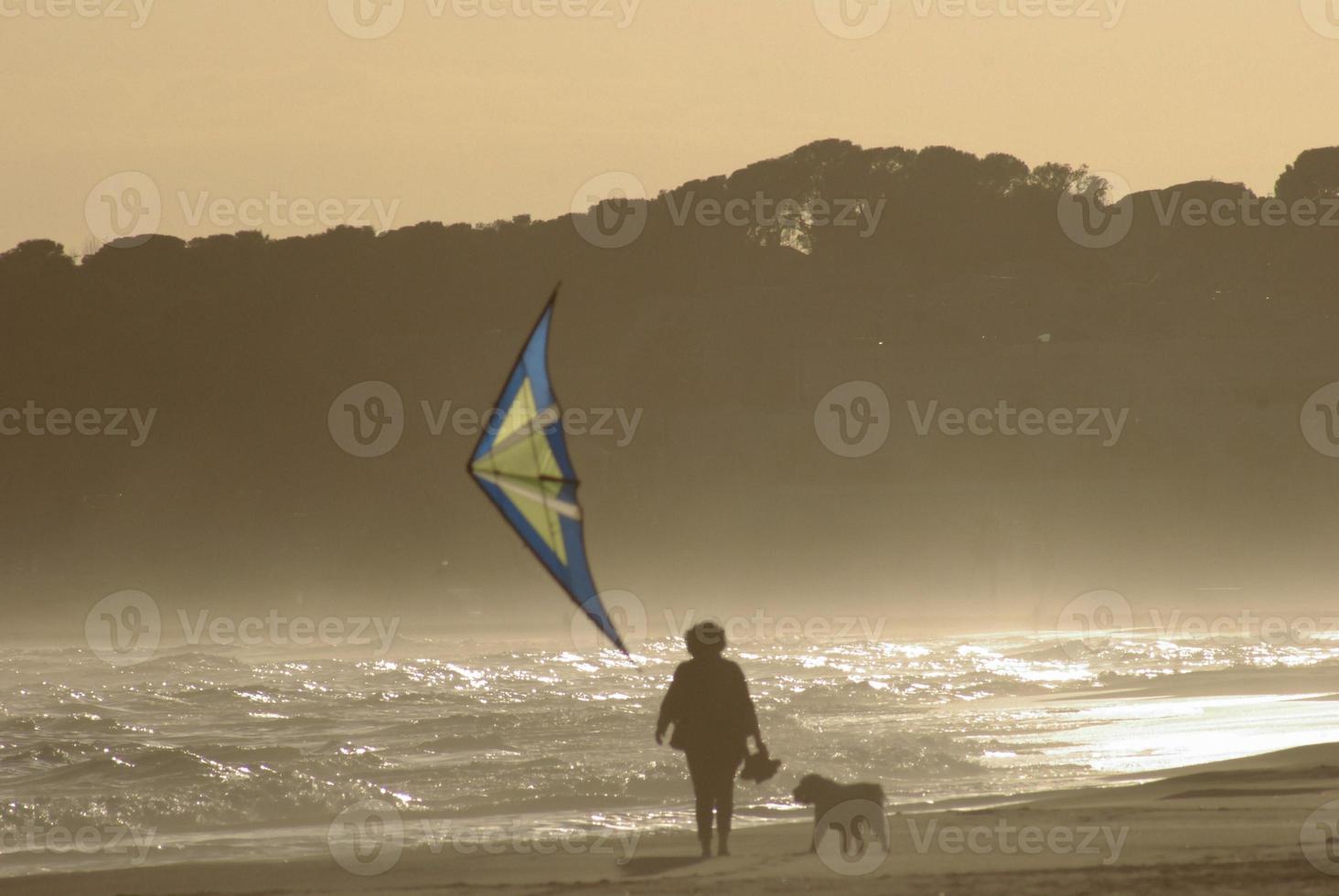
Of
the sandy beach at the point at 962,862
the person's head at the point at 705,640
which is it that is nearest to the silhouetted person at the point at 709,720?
the person's head at the point at 705,640

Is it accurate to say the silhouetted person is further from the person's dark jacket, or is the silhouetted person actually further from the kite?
the kite

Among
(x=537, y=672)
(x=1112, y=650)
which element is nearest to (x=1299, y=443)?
(x=1112, y=650)

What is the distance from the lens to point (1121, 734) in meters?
17.9

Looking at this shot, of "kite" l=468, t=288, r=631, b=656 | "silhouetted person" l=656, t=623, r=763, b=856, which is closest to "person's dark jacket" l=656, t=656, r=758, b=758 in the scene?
"silhouetted person" l=656, t=623, r=763, b=856

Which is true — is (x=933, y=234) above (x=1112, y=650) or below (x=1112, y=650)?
above

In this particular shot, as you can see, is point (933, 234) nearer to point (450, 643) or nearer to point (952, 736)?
point (450, 643)

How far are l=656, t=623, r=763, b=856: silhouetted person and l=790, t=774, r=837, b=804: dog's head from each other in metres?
0.38

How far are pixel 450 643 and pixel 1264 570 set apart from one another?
39.4 meters

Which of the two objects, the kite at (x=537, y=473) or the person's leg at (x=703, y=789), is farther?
the person's leg at (x=703, y=789)

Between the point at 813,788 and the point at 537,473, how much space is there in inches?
140

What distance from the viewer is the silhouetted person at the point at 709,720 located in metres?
10.4

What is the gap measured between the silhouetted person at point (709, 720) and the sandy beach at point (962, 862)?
370 mm

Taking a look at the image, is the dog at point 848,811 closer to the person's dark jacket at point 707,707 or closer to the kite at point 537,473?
the person's dark jacket at point 707,707

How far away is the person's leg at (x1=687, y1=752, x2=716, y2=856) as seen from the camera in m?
10.4
